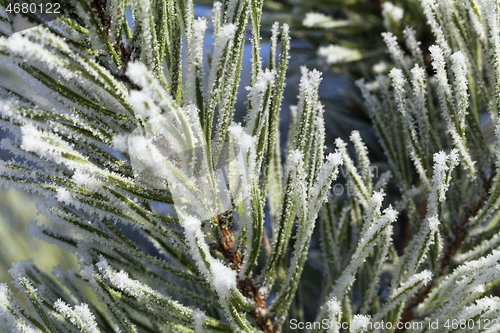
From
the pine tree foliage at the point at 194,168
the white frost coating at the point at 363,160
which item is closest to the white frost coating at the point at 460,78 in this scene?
the pine tree foliage at the point at 194,168

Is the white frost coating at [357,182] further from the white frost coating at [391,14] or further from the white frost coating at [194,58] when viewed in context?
the white frost coating at [391,14]

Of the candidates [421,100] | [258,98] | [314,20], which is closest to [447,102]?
[421,100]

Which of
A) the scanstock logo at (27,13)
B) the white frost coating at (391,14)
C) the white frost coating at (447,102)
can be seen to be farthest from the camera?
the white frost coating at (391,14)

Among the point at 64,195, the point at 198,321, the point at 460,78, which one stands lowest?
the point at 198,321

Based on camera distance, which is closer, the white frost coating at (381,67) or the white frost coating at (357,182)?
the white frost coating at (357,182)

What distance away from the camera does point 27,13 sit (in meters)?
0.31

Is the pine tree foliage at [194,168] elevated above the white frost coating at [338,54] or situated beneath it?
situated beneath

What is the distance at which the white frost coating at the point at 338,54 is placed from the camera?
70 cm

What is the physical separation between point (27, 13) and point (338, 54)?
0.54 m

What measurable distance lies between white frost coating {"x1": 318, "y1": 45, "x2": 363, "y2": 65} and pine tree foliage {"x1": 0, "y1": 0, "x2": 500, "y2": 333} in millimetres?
216

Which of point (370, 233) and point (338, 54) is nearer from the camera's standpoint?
point (370, 233)

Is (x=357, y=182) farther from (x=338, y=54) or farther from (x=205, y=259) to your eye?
(x=338, y=54)

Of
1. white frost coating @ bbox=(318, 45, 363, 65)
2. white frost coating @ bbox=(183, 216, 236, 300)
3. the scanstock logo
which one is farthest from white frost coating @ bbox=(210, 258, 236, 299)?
white frost coating @ bbox=(318, 45, 363, 65)

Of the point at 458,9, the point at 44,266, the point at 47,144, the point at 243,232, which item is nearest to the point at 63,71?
the point at 47,144
